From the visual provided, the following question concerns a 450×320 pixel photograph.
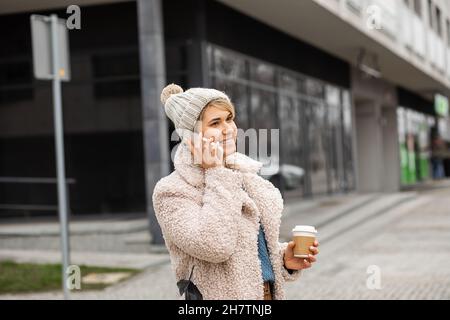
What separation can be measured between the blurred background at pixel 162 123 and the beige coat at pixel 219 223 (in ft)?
18.2

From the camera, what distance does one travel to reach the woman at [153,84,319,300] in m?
2.43

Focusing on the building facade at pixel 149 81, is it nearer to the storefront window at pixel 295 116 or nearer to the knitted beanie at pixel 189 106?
the storefront window at pixel 295 116

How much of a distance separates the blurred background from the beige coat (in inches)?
218

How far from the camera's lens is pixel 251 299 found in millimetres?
2553

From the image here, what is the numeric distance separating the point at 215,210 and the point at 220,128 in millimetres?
277

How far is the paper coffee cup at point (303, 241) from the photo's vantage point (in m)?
2.66

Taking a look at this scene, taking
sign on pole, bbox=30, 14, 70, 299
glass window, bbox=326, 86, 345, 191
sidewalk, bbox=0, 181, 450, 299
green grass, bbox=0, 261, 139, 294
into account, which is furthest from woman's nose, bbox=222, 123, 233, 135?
glass window, bbox=326, 86, 345, 191

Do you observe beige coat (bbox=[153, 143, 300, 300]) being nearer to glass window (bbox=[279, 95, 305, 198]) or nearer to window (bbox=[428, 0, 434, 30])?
glass window (bbox=[279, 95, 305, 198])

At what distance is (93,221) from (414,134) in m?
22.8

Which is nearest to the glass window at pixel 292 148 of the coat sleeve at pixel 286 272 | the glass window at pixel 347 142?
the glass window at pixel 347 142

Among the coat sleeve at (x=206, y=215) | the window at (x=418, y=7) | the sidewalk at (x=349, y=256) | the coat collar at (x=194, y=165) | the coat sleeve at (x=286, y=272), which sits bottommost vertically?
the sidewalk at (x=349, y=256)

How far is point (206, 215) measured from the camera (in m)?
2.42
